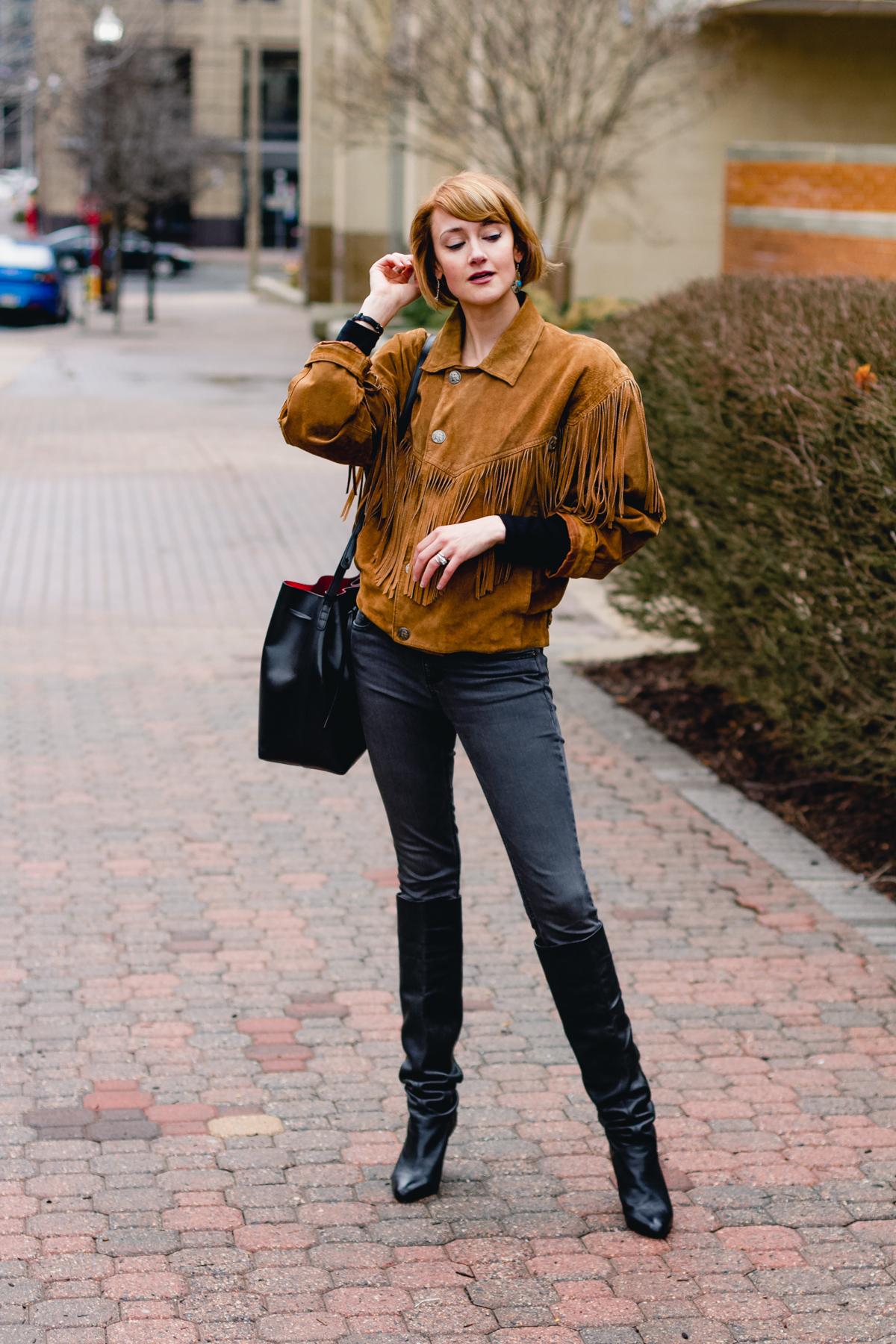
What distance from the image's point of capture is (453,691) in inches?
124

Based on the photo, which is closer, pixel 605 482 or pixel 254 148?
pixel 605 482

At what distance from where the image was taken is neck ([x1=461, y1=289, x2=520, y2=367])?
311cm

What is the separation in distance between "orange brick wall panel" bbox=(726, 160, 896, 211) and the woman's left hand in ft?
33.8

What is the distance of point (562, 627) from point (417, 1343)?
6964mm

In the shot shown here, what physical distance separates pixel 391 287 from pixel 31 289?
96.1 ft

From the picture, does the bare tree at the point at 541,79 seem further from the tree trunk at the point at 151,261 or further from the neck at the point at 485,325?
the neck at the point at 485,325

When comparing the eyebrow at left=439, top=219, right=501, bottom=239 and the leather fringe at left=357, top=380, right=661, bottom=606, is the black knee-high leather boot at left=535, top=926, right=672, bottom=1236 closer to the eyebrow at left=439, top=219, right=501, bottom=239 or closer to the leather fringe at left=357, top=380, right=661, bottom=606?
the leather fringe at left=357, top=380, right=661, bottom=606

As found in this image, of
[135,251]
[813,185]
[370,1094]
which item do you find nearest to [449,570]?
[370,1094]

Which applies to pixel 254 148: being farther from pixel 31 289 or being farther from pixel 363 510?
pixel 363 510

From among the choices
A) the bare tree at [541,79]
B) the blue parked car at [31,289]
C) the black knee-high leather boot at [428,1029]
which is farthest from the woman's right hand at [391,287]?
the blue parked car at [31,289]

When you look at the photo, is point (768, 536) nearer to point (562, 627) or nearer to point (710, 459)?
point (710, 459)

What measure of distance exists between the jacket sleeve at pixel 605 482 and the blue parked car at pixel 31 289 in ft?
96.9

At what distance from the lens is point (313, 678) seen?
330 centimetres

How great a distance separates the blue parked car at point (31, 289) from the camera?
101 feet
